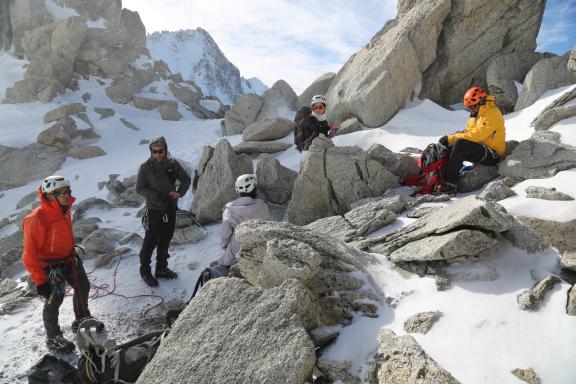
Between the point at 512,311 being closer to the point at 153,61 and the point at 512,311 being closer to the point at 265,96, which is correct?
the point at 265,96

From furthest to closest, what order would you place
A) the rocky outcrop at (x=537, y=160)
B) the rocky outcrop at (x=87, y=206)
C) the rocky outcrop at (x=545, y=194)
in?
the rocky outcrop at (x=87, y=206) < the rocky outcrop at (x=537, y=160) < the rocky outcrop at (x=545, y=194)

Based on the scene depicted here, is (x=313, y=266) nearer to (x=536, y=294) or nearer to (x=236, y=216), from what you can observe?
(x=236, y=216)

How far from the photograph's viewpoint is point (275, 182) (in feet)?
37.5

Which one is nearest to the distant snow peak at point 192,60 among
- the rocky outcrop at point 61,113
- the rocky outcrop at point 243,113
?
the rocky outcrop at point 61,113

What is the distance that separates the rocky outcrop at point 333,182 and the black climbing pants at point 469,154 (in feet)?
5.08

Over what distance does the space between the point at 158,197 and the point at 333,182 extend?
14.3 feet

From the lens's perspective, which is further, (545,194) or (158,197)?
(158,197)

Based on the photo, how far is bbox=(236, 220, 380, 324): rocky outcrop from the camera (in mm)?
4504

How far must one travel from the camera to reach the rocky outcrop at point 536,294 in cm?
385

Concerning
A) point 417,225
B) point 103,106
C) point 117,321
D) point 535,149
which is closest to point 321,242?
point 417,225

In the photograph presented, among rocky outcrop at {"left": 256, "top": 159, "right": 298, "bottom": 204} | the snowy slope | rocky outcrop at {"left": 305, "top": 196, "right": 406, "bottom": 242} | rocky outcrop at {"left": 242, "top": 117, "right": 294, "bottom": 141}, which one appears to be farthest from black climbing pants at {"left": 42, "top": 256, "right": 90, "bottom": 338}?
rocky outcrop at {"left": 242, "top": 117, "right": 294, "bottom": 141}

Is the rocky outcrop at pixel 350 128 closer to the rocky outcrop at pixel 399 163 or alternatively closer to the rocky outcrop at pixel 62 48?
the rocky outcrop at pixel 399 163

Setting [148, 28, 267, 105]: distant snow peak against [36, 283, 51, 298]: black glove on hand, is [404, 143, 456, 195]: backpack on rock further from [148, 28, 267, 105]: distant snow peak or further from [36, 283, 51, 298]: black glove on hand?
[148, 28, 267, 105]: distant snow peak

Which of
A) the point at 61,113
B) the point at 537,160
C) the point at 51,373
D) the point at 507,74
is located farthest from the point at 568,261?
the point at 61,113
